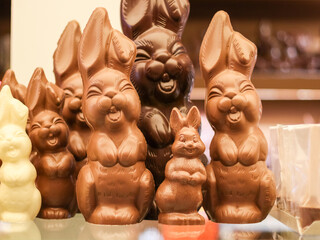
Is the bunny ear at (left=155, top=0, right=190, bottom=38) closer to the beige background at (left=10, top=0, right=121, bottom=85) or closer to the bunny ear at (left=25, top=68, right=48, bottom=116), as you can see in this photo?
the bunny ear at (left=25, top=68, right=48, bottom=116)

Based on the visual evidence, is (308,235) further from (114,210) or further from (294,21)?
(294,21)

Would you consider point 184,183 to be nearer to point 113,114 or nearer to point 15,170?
point 113,114

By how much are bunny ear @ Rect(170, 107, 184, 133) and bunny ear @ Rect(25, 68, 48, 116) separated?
0.31m

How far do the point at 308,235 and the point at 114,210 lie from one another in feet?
1.23

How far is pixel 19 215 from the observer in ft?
3.18

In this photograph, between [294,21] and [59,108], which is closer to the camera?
[59,108]

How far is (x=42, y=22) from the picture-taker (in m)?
1.82

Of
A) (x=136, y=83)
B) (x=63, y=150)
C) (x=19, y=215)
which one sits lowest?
(x=19, y=215)

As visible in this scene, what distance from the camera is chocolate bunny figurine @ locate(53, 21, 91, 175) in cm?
109

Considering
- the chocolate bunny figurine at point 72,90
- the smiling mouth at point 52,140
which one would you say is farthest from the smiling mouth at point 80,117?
the smiling mouth at point 52,140

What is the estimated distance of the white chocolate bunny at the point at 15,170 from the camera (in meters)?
0.96

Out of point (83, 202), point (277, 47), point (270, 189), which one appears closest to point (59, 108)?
point (83, 202)

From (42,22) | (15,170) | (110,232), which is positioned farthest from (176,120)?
(42,22)

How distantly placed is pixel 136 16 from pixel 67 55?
208 mm
